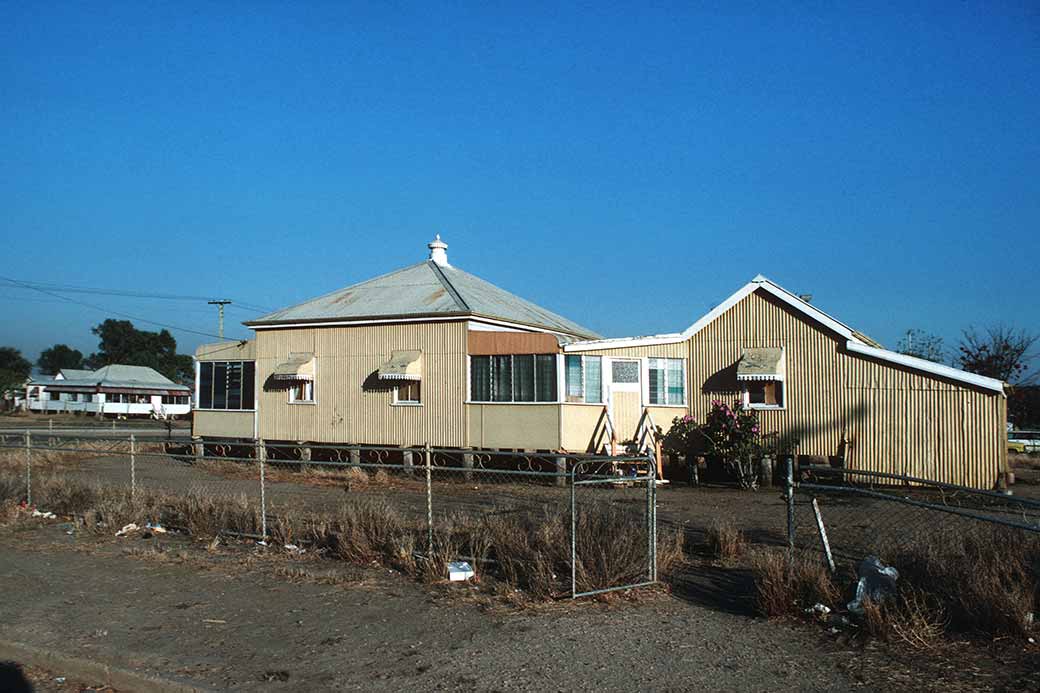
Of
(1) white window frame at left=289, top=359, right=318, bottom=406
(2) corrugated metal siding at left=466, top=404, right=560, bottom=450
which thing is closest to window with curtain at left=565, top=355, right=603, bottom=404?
(2) corrugated metal siding at left=466, top=404, right=560, bottom=450

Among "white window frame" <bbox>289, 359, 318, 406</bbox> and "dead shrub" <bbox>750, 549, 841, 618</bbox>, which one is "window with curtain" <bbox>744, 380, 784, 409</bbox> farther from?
"dead shrub" <bbox>750, 549, 841, 618</bbox>

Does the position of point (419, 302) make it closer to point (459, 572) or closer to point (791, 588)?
point (459, 572)

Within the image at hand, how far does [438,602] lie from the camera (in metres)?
8.74

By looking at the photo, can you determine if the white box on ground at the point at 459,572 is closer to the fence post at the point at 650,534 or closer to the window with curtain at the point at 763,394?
the fence post at the point at 650,534

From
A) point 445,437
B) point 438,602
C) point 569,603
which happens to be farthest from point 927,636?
point 445,437

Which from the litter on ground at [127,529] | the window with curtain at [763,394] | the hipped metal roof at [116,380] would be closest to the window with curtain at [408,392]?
the window with curtain at [763,394]

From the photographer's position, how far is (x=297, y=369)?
26812mm

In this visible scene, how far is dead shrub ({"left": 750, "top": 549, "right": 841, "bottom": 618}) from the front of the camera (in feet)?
26.2

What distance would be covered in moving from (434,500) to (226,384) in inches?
556

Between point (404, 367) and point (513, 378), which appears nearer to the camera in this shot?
point (513, 378)

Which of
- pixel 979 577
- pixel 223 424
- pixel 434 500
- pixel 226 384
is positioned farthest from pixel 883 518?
pixel 226 384

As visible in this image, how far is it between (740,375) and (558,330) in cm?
770

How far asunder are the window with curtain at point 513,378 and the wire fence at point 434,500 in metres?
1.55

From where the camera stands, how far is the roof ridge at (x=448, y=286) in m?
24.9
